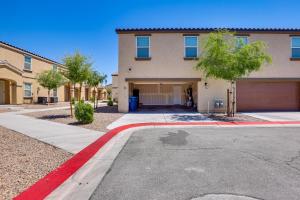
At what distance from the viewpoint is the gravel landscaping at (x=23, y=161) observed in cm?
417

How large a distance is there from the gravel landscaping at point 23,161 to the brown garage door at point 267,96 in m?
15.5

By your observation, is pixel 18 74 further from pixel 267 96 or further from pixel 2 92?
pixel 267 96

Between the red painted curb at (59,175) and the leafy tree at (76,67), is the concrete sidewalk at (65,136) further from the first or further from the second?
the leafy tree at (76,67)

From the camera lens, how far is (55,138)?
820 cm

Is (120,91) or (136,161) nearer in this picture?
(136,161)

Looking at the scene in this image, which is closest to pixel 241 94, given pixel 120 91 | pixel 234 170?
pixel 120 91

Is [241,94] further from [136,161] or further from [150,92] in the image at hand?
[136,161]

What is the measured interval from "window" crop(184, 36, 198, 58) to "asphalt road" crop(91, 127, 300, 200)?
35.1 ft

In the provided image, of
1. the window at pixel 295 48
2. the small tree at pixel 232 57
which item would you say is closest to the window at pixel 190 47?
the small tree at pixel 232 57

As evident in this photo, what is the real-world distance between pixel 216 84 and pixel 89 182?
1497 cm

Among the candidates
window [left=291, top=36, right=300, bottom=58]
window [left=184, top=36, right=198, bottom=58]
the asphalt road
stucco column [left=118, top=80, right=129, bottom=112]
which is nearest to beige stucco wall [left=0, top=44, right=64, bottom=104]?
stucco column [left=118, top=80, right=129, bottom=112]

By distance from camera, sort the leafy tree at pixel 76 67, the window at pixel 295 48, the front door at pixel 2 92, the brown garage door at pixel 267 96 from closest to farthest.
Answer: the leafy tree at pixel 76 67
the window at pixel 295 48
the brown garage door at pixel 267 96
the front door at pixel 2 92

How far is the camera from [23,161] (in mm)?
5559

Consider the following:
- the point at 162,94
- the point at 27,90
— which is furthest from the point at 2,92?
the point at 162,94
